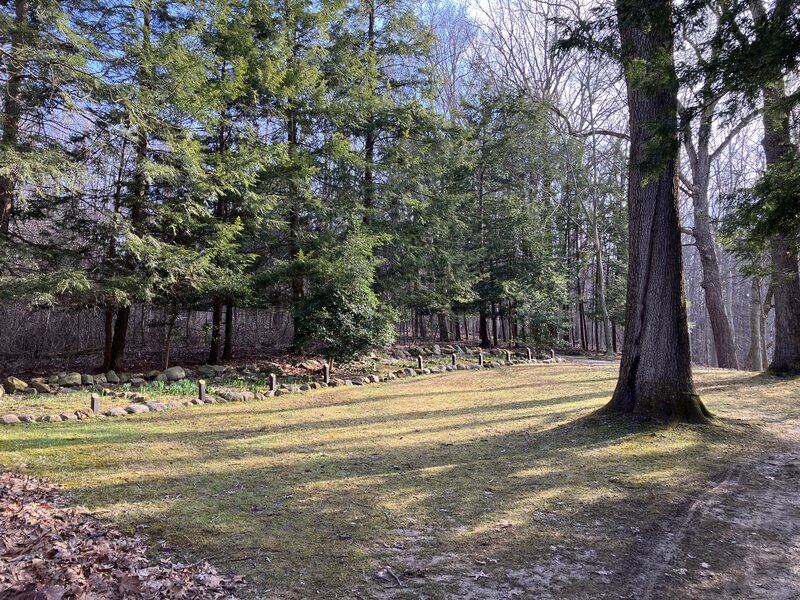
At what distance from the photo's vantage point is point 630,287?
611 centimetres

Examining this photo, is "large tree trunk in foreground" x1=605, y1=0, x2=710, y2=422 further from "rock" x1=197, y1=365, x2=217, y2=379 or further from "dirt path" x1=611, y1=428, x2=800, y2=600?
"rock" x1=197, y1=365, x2=217, y2=379

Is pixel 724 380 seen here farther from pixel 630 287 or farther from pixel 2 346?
pixel 2 346

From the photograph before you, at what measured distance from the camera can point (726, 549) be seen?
289 cm

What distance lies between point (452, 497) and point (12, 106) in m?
9.44

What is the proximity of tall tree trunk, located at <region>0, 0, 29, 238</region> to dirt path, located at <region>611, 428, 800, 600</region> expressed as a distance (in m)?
8.74

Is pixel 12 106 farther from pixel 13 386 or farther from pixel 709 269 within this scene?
pixel 709 269

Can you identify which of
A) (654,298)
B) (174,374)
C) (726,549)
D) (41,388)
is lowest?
(726,549)

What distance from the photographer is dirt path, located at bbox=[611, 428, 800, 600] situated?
2459 mm

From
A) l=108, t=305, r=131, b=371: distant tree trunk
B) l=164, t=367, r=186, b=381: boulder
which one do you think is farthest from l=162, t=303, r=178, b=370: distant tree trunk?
l=108, t=305, r=131, b=371: distant tree trunk

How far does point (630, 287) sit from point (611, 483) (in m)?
2.93

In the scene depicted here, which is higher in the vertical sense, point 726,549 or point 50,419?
point 50,419

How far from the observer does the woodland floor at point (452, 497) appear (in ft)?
8.52

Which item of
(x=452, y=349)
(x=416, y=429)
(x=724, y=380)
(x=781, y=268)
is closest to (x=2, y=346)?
(x=416, y=429)

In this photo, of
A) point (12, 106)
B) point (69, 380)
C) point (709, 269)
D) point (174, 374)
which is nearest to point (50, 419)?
point (69, 380)
